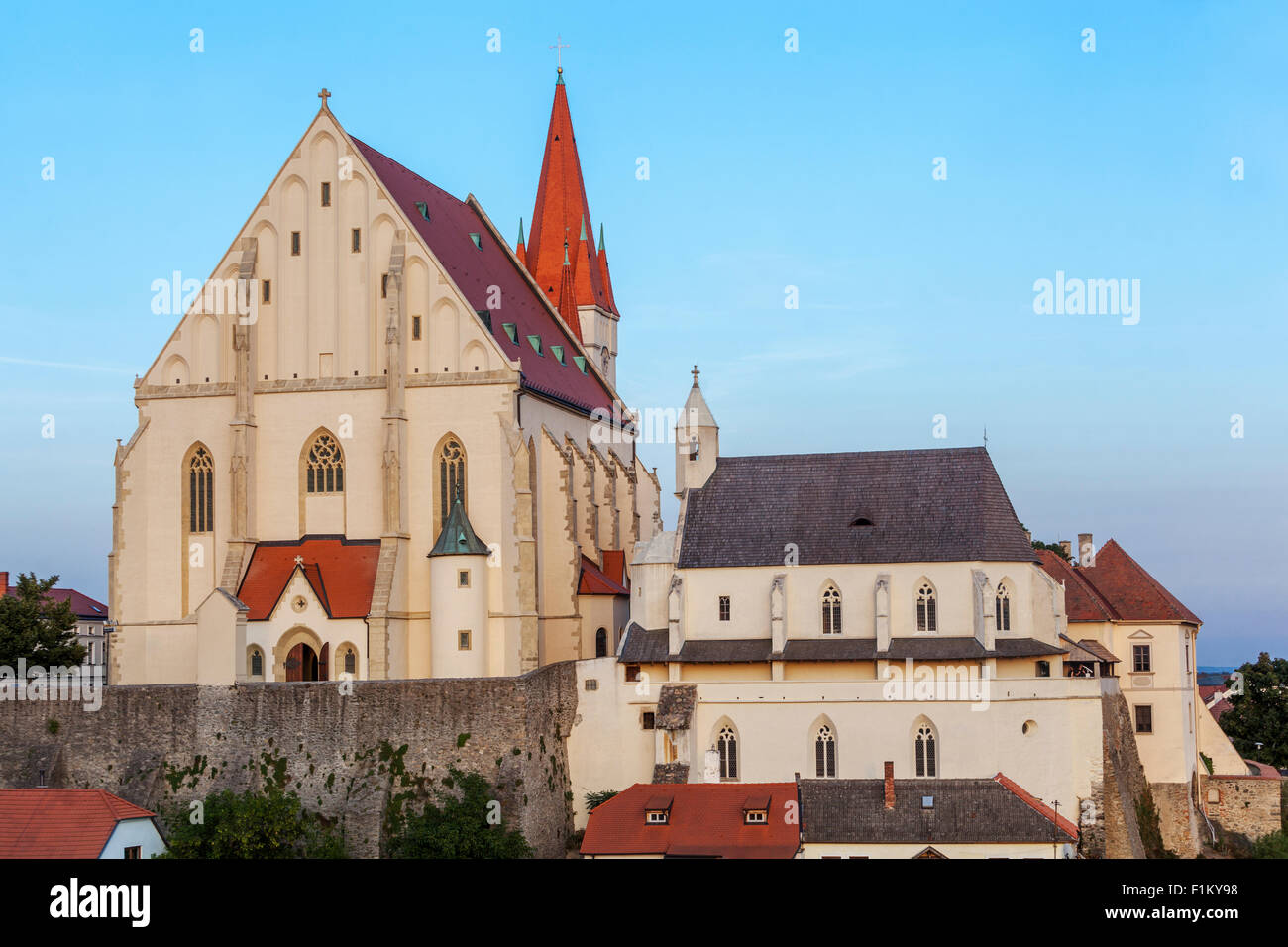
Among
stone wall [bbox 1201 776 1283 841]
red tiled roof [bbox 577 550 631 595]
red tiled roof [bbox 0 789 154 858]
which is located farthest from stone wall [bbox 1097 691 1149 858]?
red tiled roof [bbox 0 789 154 858]

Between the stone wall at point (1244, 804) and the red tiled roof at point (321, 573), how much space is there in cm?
3604

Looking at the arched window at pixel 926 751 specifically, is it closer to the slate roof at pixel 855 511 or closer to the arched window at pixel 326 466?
the slate roof at pixel 855 511

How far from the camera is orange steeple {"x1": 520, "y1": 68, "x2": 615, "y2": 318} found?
96438 millimetres

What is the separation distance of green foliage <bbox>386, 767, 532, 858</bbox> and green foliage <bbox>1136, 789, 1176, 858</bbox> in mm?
23140

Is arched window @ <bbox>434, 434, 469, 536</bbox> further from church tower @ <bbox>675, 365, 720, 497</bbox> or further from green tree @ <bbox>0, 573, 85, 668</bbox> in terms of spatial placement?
green tree @ <bbox>0, 573, 85, 668</bbox>

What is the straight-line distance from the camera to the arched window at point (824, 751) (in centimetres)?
5575

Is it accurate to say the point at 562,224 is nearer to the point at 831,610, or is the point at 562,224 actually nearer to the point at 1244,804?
the point at 831,610

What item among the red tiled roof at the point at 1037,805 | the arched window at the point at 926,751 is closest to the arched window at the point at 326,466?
the arched window at the point at 926,751

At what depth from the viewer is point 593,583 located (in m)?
65.9

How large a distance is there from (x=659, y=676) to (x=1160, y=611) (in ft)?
73.3

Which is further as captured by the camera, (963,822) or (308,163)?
(308,163)

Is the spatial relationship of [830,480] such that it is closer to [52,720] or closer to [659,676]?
[659,676]

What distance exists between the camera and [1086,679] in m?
54.6
